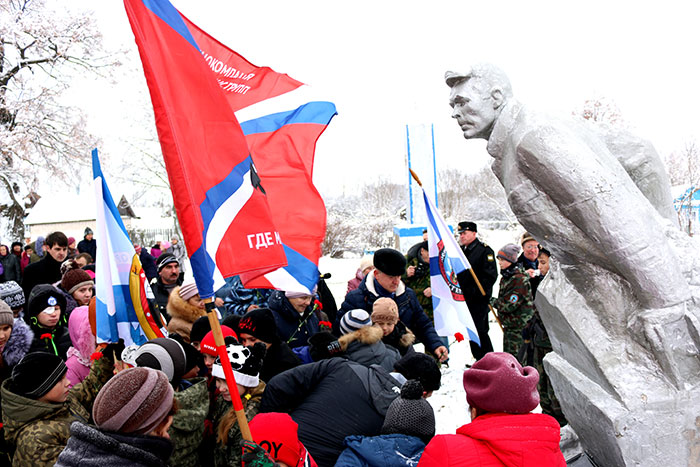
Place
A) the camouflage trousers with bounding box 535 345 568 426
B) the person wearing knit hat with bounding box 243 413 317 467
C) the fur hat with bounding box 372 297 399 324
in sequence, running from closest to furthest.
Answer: the person wearing knit hat with bounding box 243 413 317 467
the fur hat with bounding box 372 297 399 324
the camouflage trousers with bounding box 535 345 568 426

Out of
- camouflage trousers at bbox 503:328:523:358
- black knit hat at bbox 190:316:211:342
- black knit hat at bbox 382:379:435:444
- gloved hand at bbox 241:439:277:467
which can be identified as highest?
black knit hat at bbox 190:316:211:342

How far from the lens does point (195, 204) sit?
2.07 m

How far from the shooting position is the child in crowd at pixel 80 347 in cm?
338

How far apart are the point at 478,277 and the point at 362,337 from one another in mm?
3408

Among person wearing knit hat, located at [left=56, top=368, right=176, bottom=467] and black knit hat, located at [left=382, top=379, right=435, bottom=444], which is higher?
person wearing knit hat, located at [left=56, top=368, right=176, bottom=467]

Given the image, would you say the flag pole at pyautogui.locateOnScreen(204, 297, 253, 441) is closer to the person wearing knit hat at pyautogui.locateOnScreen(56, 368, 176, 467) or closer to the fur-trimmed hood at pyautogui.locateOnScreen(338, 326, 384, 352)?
the person wearing knit hat at pyautogui.locateOnScreen(56, 368, 176, 467)

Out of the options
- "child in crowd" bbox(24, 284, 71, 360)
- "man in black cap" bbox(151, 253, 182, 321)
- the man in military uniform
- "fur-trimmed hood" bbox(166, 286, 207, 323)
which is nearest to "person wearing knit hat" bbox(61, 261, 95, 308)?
"child in crowd" bbox(24, 284, 71, 360)

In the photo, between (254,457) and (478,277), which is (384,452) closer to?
(254,457)

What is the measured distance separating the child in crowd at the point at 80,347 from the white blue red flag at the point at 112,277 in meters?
0.33

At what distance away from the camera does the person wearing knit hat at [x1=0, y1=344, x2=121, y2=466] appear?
2.24 metres

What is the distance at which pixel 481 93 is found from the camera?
7.39 feet

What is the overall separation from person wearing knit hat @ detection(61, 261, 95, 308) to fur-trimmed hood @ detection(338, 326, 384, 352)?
271 cm

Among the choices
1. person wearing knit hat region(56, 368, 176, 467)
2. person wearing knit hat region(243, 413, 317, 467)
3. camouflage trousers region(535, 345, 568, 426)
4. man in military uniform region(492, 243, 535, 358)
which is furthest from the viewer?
man in military uniform region(492, 243, 535, 358)

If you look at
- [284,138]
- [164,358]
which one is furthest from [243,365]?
[284,138]
